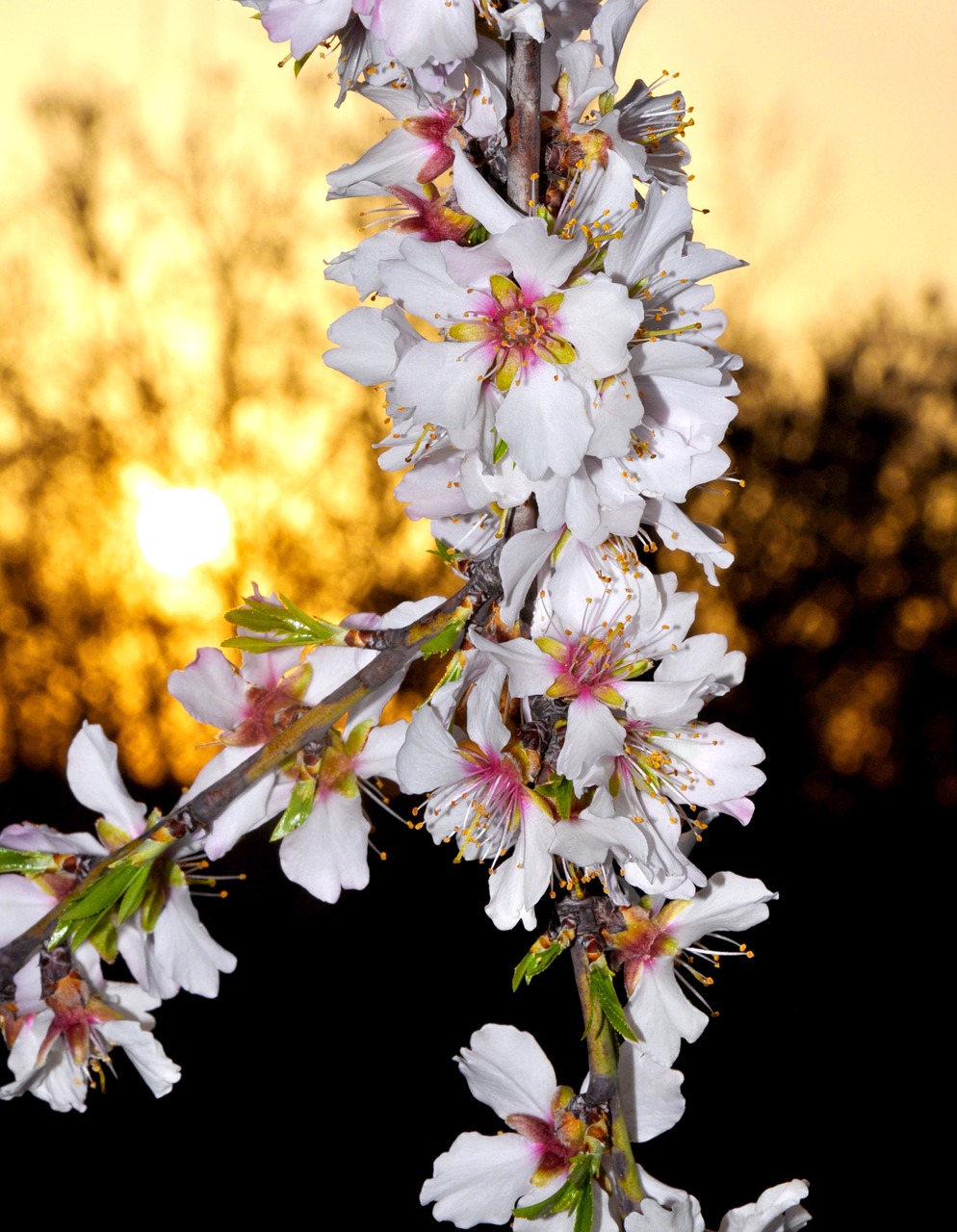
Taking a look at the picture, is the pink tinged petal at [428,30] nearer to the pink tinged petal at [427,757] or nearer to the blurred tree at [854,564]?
the pink tinged petal at [427,757]

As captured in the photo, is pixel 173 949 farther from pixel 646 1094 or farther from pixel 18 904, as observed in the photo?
pixel 646 1094

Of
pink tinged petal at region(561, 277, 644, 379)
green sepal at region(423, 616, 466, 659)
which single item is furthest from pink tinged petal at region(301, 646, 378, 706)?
pink tinged petal at region(561, 277, 644, 379)

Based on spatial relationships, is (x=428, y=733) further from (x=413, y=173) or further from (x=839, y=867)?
(x=839, y=867)

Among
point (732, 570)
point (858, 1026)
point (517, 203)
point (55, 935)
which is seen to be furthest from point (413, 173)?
point (732, 570)

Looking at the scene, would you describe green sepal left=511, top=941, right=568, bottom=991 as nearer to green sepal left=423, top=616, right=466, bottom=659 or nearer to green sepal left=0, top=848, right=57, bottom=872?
green sepal left=423, top=616, right=466, bottom=659

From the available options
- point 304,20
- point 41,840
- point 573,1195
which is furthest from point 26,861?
point 304,20

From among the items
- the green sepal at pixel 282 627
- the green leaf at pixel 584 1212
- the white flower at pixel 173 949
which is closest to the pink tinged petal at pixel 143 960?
the white flower at pixel 173 949
